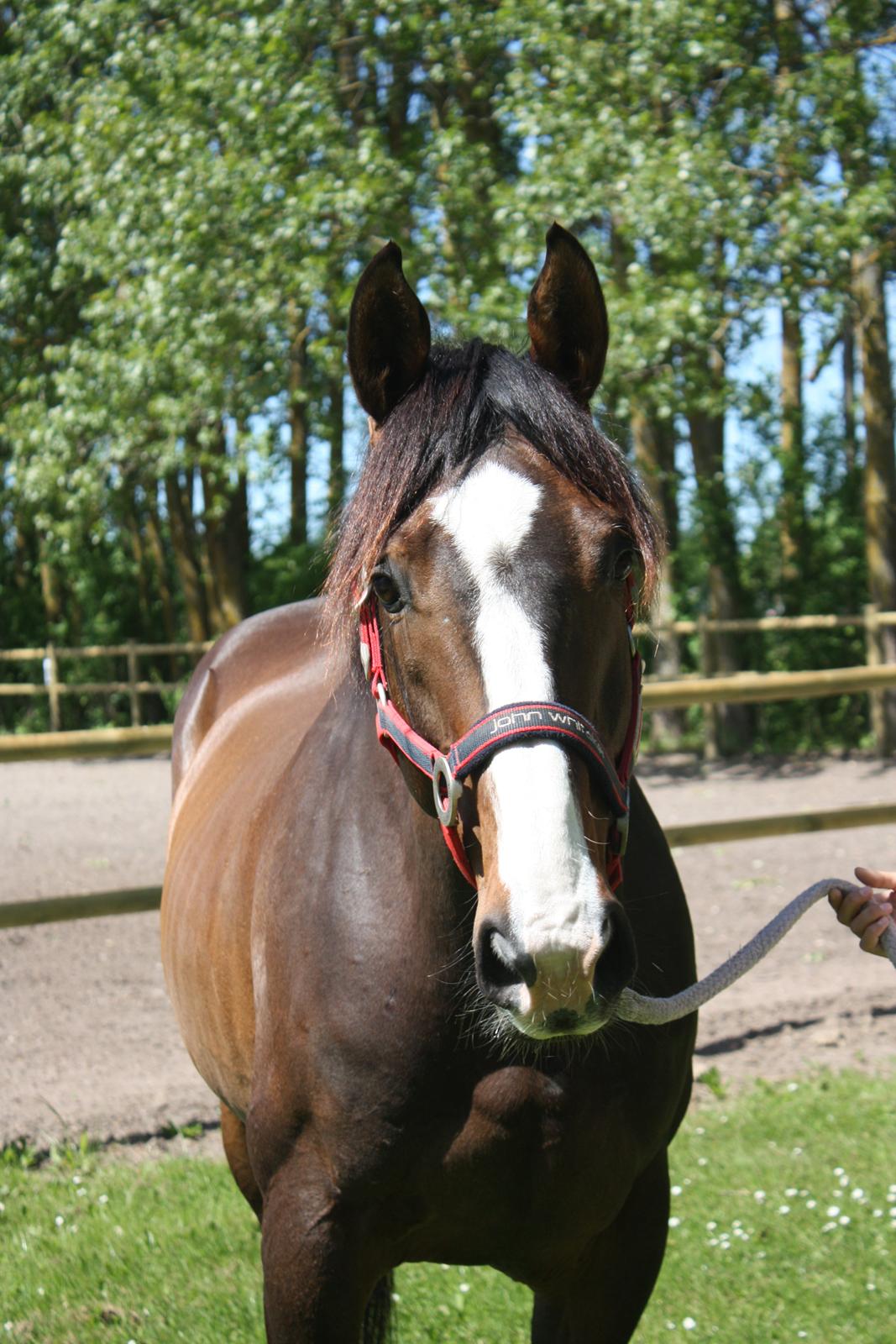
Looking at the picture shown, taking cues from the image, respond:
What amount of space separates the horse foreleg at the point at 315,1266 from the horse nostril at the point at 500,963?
63cm

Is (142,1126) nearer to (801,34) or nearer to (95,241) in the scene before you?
(95,241)

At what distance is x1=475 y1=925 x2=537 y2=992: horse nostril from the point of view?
1360 mm

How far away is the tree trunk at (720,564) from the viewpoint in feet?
Answer: 44.4

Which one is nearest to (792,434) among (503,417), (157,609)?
(157,609)

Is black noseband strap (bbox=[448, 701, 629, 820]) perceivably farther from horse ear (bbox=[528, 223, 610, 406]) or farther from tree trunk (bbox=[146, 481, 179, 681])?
tree trunk (bbox=[146, 481, 179, 681])

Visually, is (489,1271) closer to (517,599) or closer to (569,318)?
(517,599)

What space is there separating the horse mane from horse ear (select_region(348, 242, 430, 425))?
0.06 metres

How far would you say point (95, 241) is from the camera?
11.7 metres

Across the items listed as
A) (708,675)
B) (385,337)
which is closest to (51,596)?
(708,675)

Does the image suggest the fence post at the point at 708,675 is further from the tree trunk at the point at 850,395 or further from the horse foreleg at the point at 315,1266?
the horse foreleg at the point at 315,1266

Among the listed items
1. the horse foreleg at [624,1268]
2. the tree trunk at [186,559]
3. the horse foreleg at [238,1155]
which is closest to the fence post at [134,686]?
the tree trunk at [186,559]

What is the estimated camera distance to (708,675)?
13.4m

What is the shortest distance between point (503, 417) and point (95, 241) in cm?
1115

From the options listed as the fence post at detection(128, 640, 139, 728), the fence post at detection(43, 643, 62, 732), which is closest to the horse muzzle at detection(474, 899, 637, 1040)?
the fence post at detection(128, 640, 139, 728)
